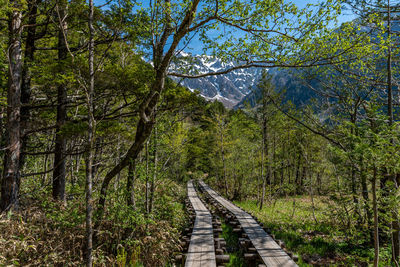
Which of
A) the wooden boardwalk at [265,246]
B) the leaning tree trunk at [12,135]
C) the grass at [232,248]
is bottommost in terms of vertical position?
the grass at [232,248]

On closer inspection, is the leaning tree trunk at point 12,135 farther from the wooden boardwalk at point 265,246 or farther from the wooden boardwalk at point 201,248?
the wooden boardwalk at point 265,246

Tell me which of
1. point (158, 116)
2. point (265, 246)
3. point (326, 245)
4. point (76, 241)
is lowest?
point (326, 245)

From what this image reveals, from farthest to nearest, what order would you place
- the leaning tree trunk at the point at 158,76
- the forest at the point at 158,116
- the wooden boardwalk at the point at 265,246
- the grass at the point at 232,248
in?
the grass at the point at 232,248
the wooden boardwalk at the point at 265,246
the leaning tree trunk at the point at 158,76
the forest at the point at 158,116

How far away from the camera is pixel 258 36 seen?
14.9ft

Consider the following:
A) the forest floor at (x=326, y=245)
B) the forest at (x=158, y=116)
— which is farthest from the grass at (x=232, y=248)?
the forest floor at (x=326, y=245)

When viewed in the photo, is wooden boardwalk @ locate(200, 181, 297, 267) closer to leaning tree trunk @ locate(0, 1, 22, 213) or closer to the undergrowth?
the undergrowth

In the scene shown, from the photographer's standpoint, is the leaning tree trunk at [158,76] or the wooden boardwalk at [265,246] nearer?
the leaning tree trunk at [158,76]

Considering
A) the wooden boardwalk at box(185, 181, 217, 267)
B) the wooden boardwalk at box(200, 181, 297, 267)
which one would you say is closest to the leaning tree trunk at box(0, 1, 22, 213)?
the wooden boardwalk at box(185, 181, 217, 267)

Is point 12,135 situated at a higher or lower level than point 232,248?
higher

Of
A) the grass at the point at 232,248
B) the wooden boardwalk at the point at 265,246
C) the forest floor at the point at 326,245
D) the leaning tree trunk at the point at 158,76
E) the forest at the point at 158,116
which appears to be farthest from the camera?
the forest floor at the point at 326,245

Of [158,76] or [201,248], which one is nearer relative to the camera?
[158,76]

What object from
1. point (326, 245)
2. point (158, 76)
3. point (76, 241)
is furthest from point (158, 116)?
point (326, 245)

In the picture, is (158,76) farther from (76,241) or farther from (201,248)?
(201,248)

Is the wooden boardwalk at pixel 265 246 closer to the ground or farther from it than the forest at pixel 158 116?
closer to the ground
